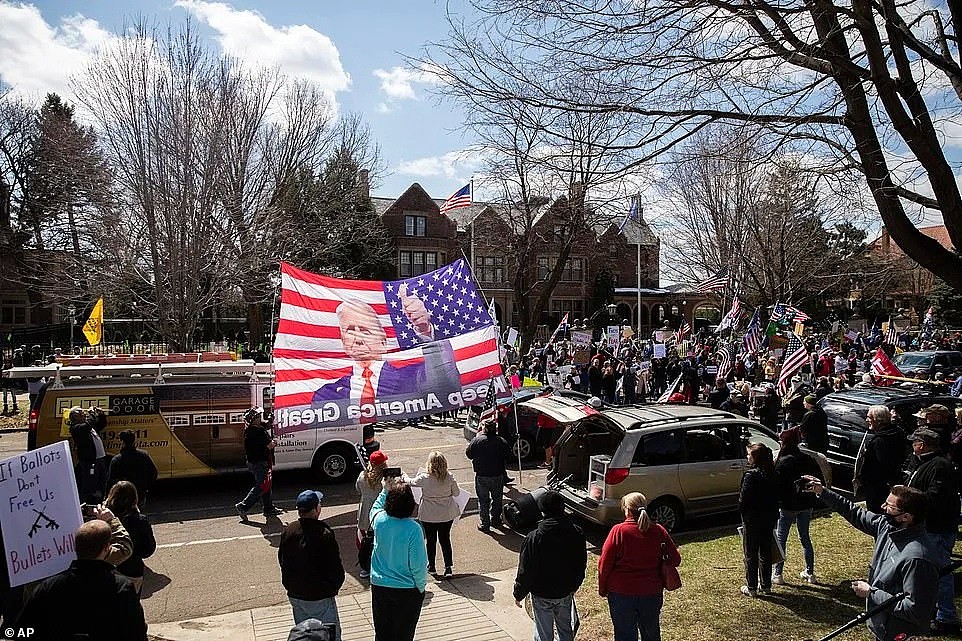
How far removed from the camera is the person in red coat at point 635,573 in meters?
5.15

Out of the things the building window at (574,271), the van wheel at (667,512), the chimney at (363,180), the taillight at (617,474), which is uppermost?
the chimney at (363,180)

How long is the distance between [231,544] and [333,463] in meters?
3.39

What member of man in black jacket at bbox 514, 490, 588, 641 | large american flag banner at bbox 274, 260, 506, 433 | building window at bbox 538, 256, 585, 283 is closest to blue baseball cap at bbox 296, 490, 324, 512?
man in black jacket at bbox 514, 490, 588, 641

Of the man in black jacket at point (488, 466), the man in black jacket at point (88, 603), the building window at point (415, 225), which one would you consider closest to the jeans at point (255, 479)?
the man in black jacket at point (488, 466)

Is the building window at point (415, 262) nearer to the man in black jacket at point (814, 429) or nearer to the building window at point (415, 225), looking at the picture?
the building window at point (415, 225)

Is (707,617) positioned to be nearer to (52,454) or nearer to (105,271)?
(52,454)

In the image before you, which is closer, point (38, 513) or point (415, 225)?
point (38, 513)

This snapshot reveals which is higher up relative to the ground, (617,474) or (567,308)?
(567,308)

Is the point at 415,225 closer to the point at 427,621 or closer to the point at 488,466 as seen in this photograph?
the point at 488,466

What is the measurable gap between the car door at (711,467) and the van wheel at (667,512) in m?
0.19

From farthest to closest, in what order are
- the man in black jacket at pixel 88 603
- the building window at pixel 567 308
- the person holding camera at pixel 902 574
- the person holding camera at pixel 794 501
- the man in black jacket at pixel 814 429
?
the building window at pixel 567 308 → the man in black jacket at pixel 814 429 → the person holding camera at pixel 794 501 → the person holding camera at pixel 902 574 → the man in black jacket at pixel 88 603

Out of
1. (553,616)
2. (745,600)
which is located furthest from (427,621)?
(745,600)

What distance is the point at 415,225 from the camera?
53688 mm

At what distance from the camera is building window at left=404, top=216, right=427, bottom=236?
53469 mm
